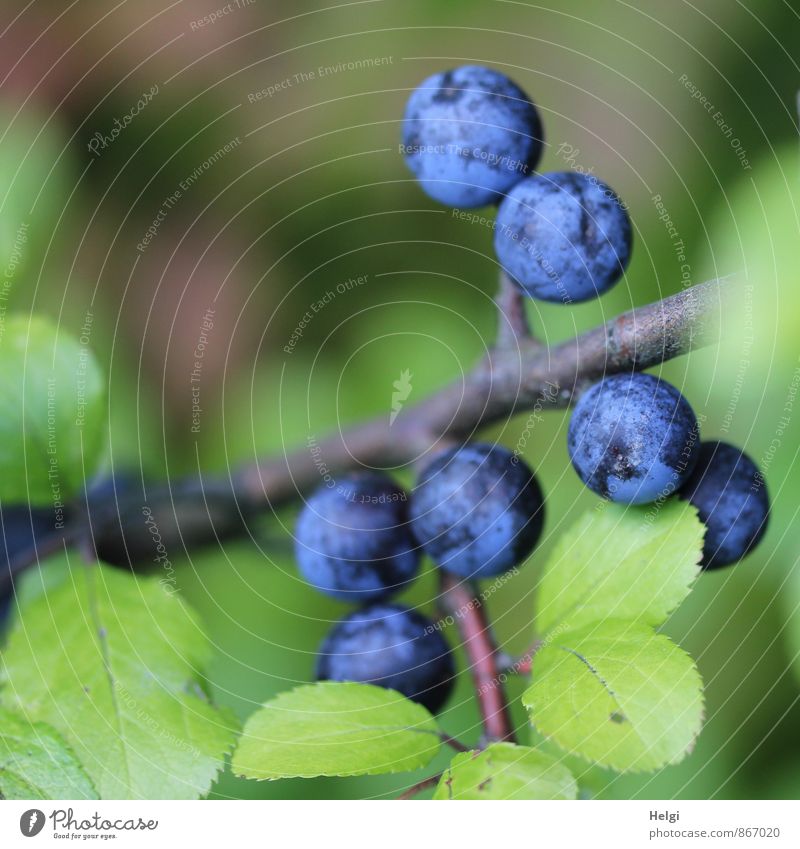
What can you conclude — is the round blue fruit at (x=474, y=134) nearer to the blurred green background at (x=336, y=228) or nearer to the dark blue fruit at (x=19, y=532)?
the blurred green background at (x=336, y=228)

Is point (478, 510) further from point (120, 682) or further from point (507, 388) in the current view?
point (120, 682)

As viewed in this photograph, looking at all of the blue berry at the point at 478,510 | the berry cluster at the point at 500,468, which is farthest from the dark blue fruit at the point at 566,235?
the blue berry at the point at 478,510

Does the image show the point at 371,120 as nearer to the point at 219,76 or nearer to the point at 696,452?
the point at 219,76

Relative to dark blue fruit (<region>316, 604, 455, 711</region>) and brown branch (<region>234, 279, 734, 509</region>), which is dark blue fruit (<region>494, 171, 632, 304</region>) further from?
dark blue fruit (<region>316, 604, 455, 711</region>)

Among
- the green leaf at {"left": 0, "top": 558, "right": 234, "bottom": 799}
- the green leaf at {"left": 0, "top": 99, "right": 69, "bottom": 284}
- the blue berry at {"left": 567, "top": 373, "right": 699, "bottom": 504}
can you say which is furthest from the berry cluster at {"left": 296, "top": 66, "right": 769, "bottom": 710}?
the green leaf at {"left": 0, "top": 99, "right": 69, "bottom": 284}

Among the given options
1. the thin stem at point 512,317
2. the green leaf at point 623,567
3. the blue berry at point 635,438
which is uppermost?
the thin stem at point 512,317
